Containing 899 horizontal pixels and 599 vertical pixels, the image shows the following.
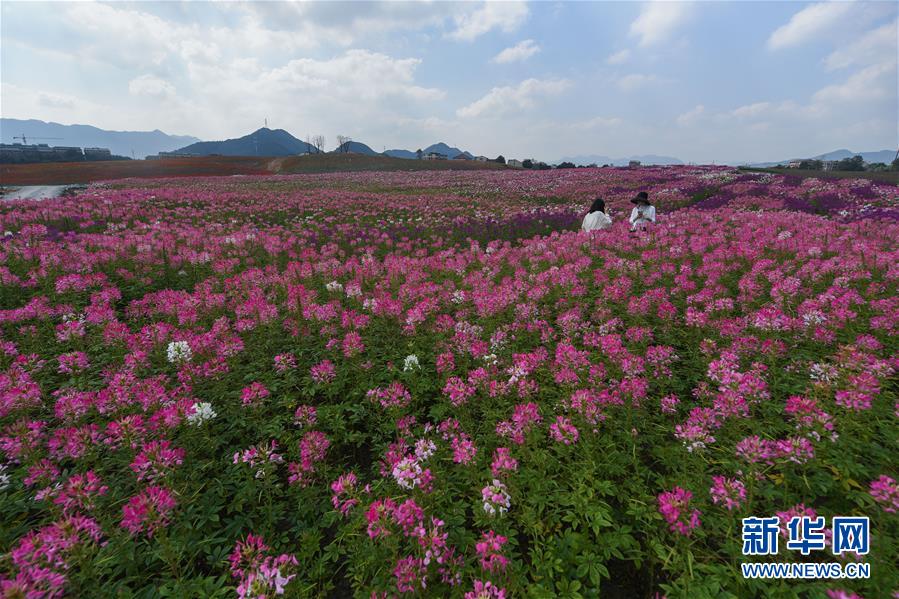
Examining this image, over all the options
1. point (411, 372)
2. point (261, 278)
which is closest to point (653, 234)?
point (411, 372)

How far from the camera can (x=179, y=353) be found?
158 inches

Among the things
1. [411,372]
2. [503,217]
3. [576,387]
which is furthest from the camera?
[503,217]

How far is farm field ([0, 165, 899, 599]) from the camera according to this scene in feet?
7.63

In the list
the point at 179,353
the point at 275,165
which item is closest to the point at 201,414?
the point at 179,353

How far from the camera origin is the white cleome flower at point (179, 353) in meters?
3.97

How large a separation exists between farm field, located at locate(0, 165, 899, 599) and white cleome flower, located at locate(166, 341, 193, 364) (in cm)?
3

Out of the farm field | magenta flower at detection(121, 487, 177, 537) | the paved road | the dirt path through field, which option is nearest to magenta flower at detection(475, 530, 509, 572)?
the farm field

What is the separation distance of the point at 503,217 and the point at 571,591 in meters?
13.2

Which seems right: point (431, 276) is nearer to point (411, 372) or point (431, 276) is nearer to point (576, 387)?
point (411, 372)

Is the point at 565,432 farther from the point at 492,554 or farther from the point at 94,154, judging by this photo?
the point at 94,154

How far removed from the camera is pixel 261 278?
664 centimetres

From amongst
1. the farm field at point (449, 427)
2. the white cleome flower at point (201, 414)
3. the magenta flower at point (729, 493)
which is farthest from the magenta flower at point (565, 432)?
the white cleome flower at point (201, 414)

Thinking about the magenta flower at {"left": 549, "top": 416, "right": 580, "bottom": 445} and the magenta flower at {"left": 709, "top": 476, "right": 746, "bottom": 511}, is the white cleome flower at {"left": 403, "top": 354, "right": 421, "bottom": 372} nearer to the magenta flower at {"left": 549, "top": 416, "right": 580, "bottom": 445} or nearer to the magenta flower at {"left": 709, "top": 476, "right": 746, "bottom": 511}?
the magenta flower at {"left": 549, "top": 416, "right": 580, "bottom": 445}

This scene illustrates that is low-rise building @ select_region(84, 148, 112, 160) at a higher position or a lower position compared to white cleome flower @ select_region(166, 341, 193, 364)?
higher
